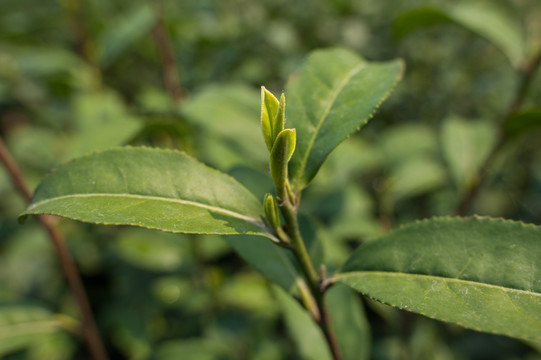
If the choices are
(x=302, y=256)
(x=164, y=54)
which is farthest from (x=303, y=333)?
(x=164, y=54)

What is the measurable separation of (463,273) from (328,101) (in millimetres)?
416

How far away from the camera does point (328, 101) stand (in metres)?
0.88

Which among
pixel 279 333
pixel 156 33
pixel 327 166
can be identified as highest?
pixel 156 33

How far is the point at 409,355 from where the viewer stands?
167 centimetres

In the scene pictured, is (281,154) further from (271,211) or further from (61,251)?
(61,251)

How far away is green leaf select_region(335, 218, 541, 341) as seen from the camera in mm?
607

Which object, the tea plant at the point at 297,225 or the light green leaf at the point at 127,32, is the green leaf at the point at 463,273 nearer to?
the tea plant at the point at 297,225

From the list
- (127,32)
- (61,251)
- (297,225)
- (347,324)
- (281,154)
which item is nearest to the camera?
(281,154)

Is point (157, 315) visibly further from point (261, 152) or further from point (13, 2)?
point (13, 2)

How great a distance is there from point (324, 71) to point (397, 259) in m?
0.45

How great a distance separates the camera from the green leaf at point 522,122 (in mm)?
1113

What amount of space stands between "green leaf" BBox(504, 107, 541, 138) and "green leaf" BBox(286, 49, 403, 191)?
0.40m

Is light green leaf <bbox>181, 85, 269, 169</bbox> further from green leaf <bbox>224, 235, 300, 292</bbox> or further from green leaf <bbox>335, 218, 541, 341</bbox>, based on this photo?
green leaf <bbox>335, 218, 541, 341</bbox>

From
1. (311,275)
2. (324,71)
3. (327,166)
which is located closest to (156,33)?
(327,166)
